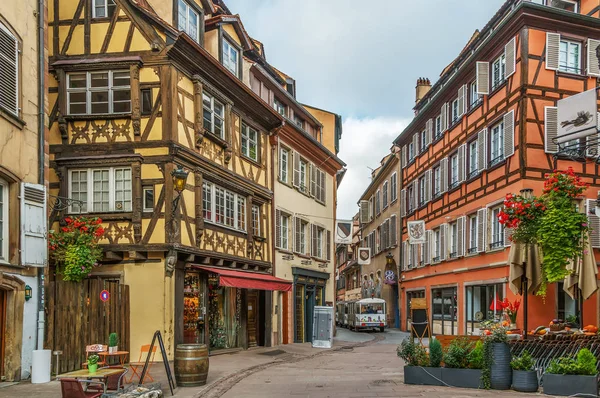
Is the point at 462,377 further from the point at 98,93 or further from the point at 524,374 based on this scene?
the point at 98,93

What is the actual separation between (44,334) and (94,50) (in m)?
7.94

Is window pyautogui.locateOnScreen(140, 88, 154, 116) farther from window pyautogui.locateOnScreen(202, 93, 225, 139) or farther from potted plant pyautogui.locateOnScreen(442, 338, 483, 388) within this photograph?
potted plant pyautogui.locateOnScreen(442, 338, 483, 388)

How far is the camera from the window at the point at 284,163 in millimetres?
25875

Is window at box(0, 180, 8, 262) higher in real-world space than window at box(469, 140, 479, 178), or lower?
lower

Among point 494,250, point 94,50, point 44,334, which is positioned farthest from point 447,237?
point 44,334

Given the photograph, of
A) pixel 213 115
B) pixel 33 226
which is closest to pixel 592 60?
pixel 213 115

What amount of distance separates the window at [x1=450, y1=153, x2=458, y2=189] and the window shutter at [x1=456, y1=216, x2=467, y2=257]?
1845 mm

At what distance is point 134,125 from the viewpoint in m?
17.3

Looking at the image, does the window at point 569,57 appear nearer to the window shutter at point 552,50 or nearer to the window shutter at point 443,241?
the window shutter at point 552,50

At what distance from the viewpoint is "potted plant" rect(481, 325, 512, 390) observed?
469 inches

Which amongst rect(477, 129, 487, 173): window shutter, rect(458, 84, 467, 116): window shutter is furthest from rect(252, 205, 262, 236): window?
rect(458, 84, 467, 116): window shutter

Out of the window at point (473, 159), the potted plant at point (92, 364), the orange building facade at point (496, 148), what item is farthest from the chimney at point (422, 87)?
the potted plant at point (92, 364)

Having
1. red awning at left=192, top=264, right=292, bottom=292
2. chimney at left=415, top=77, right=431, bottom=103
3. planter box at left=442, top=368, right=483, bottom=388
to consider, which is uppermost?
chimney at left=415, top=77, right=431, bottom=103

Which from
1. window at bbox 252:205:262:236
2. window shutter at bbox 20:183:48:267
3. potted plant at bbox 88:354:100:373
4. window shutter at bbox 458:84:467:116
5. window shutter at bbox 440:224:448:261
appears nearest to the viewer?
potted plant at bbox 88:354:100:373
